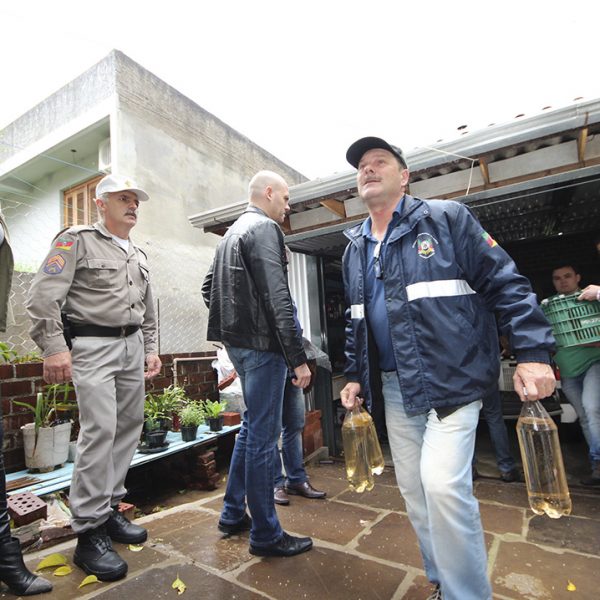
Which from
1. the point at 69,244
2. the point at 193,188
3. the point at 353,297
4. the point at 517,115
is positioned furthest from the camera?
the point at 193,188

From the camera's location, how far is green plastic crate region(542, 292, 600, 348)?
272cm

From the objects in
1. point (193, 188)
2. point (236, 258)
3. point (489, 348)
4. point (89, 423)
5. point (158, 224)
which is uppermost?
point (193, 188)

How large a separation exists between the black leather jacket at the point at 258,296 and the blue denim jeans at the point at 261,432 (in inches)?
3.9

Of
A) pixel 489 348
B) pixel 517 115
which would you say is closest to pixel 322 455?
pixel 489 348

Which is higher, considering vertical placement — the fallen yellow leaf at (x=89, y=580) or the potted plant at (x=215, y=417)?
the potted plant at (x=215, y=417)

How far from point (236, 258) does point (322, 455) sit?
327 cm

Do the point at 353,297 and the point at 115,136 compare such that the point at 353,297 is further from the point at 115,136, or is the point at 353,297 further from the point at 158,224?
the point at 115,136

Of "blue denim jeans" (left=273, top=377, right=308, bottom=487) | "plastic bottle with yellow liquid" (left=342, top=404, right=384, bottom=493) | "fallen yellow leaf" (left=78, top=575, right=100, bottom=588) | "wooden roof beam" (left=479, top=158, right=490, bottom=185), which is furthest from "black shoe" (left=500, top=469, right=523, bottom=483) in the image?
"fallen yellow leaf" (left=78, top=575, right=100, bottom=588)

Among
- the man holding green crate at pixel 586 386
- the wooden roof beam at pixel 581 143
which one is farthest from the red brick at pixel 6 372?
the wooden roof beam at pixel 581 143

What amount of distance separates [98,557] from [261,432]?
1059 mm

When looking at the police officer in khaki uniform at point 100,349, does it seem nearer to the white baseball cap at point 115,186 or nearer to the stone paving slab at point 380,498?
the white baseball cap at point 115,186

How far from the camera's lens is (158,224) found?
669 centimetres

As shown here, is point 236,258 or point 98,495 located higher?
point 236,258

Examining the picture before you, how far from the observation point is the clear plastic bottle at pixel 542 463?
159 centimetres
